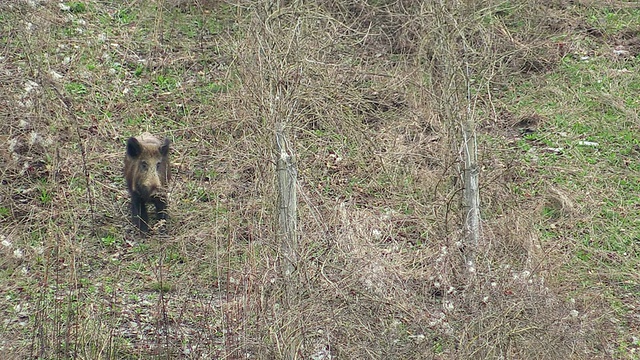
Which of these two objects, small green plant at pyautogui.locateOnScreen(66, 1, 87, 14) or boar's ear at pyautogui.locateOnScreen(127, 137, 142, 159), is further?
small green plant at pyautogui.locateOnScreen(66, 1, 87, 14)

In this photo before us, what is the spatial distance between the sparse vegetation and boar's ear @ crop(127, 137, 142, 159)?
22.3 inches

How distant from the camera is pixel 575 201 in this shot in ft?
37.1

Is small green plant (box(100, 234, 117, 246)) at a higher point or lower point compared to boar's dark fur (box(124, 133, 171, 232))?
lower

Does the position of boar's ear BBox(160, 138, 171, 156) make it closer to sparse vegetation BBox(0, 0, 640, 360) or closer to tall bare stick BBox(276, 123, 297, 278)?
sparse vegetation BBox(0, 0, 640, 360)

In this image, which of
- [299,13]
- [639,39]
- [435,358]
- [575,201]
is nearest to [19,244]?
[299,13]

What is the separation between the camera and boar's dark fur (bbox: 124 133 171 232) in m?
10.3

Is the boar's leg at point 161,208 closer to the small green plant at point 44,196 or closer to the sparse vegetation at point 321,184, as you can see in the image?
the sparse vegetation at point 321,184

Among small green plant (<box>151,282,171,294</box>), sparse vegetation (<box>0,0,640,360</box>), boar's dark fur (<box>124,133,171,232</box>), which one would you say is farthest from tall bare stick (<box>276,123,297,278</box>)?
boar's dark fur (<box>124,133,171,232</box>)

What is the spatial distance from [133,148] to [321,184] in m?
2.67

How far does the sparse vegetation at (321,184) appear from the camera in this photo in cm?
784

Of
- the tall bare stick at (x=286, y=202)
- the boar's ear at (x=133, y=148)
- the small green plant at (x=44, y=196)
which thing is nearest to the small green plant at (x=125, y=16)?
the small green plant at (x=44, y=196)

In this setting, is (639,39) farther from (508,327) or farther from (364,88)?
(508,327)

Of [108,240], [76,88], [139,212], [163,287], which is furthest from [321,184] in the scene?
[76,88]

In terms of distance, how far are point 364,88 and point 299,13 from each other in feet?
17.8
